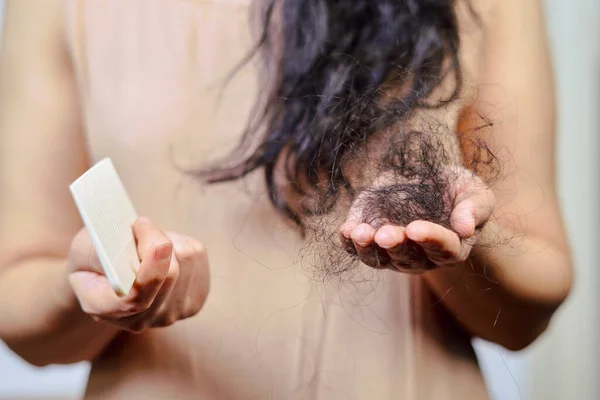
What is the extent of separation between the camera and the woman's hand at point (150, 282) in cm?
29

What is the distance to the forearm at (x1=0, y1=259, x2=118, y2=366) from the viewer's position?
370 mm

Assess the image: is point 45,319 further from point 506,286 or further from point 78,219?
point 506,286

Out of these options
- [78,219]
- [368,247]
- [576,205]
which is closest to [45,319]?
Result: [78,219]

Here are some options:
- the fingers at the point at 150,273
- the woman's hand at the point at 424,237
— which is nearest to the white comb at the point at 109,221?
the fingers at the point at 150,273

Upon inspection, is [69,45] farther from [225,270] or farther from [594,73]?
[594,73]

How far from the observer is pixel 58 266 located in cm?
37

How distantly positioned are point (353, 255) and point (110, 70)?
0.23 meters

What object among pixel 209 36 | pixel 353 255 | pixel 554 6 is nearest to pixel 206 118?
pixel 209 36

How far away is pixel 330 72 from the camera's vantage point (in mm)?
414

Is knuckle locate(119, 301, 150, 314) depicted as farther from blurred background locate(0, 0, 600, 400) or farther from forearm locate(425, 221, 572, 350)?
blurred background locate(0, 0, 600, 400)

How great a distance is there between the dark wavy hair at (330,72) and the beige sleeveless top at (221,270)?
16 millimetres

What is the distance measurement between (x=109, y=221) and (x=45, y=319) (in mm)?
130

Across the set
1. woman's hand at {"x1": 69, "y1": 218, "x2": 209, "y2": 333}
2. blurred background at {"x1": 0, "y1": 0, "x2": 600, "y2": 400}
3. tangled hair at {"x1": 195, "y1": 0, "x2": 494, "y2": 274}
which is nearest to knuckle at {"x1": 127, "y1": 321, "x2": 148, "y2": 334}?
woman's hand at {"x1": 69, "y1": 218, "x2": 209, "y2": 333}

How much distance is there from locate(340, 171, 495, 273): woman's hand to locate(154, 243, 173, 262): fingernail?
0.09 metres
